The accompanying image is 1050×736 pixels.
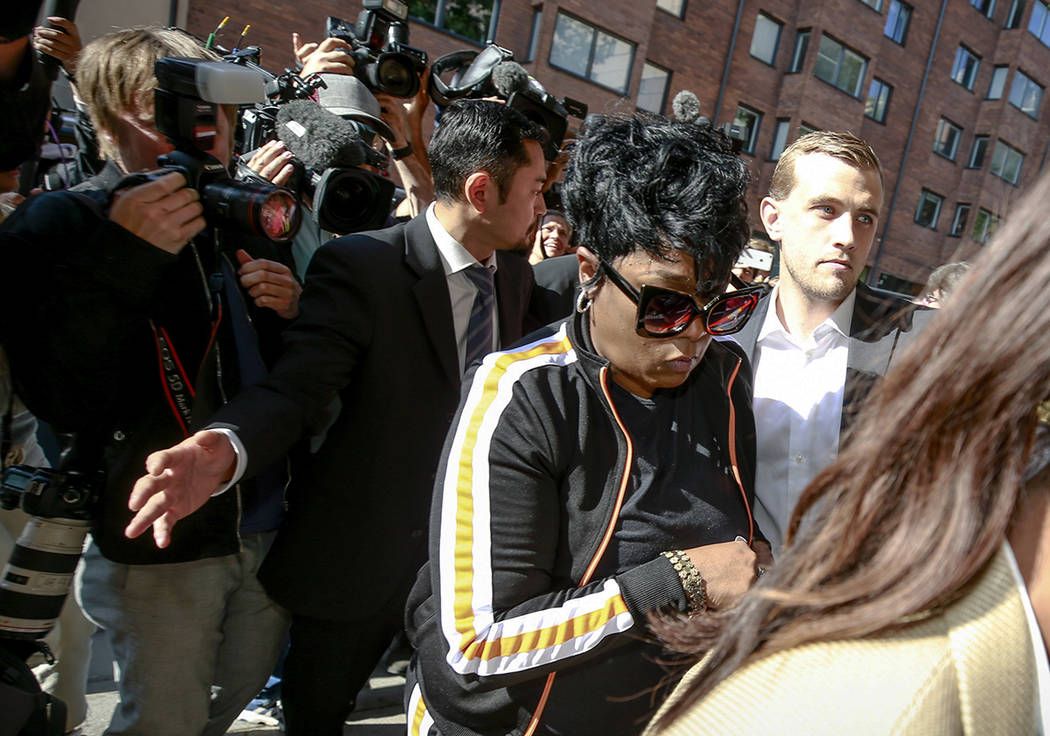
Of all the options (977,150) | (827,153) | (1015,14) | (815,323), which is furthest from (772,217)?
(1015,14)

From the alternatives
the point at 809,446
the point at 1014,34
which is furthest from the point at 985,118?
the point at 809,446

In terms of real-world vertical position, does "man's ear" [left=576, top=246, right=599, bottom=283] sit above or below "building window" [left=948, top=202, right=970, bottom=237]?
below

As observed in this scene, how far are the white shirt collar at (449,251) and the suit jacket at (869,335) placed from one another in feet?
2.85

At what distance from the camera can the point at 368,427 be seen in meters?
2.14

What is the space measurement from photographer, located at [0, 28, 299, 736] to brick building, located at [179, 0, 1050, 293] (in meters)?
10.6

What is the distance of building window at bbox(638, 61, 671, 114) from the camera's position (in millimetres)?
17531

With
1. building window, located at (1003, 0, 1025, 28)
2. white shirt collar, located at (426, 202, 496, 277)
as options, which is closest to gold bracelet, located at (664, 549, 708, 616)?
white shirt collar, located at (426, 202, 496, 277)

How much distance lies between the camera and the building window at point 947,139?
944 inches

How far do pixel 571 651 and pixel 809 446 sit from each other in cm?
106

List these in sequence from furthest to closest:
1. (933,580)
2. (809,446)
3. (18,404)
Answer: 1. (809,446)
2. (18,404)
3. (933,580)

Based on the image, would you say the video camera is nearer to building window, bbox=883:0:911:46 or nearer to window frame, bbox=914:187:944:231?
building window, bbox=883:0:911:46

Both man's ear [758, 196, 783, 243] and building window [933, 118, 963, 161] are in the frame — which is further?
building window [933, 118, 963, 161]

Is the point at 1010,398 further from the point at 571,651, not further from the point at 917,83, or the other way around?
the point at 917,83

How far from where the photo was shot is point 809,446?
2.03 m
